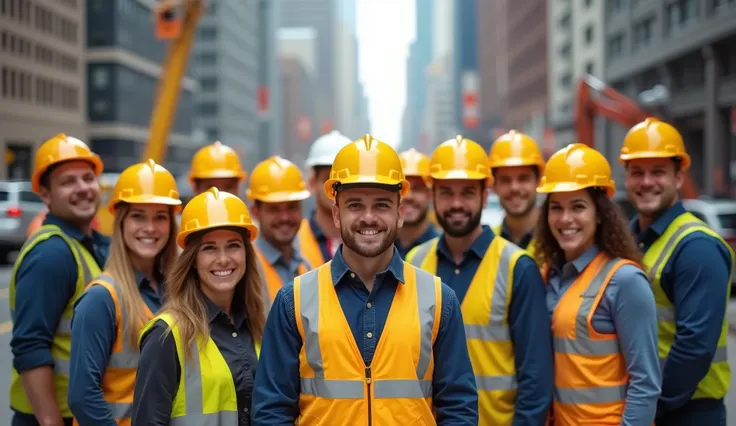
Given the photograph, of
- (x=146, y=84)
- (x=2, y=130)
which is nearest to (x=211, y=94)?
(x=146, y=84)

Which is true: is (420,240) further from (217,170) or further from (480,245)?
(480,245)

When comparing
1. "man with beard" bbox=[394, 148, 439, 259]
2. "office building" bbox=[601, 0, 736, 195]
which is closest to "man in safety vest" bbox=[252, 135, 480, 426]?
"man with beard" bbox=[394, 148, 439, 259]

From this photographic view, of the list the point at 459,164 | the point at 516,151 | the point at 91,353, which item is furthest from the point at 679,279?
the point at 91,353

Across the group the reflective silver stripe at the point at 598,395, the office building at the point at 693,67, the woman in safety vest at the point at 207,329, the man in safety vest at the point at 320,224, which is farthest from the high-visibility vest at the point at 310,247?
the office building at the point at 693,67

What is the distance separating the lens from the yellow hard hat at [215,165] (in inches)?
263

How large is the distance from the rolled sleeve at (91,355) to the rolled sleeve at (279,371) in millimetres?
865

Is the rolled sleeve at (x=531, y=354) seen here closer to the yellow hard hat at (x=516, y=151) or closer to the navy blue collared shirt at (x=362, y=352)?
the navy blue collared shirt at (x=362, y=352)

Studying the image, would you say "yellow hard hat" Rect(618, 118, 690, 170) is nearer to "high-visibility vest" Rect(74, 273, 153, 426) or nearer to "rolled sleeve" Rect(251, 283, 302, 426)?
"rolled sleeve" Rect(251, 283, 302, 426)

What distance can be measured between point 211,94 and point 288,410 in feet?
391

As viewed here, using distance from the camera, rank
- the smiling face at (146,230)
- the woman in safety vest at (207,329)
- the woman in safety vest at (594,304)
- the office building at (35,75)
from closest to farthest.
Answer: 1. the woman in safety vest at (207,329)
2. the woman in safety vest at (594,304)
3. the smiling face at (146,230)
4. the office building at (35,75)

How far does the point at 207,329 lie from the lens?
3740mm

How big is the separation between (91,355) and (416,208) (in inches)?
139

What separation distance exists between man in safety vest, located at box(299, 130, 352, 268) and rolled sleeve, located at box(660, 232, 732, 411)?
2521 mm

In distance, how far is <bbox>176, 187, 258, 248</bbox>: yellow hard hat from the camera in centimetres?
385
